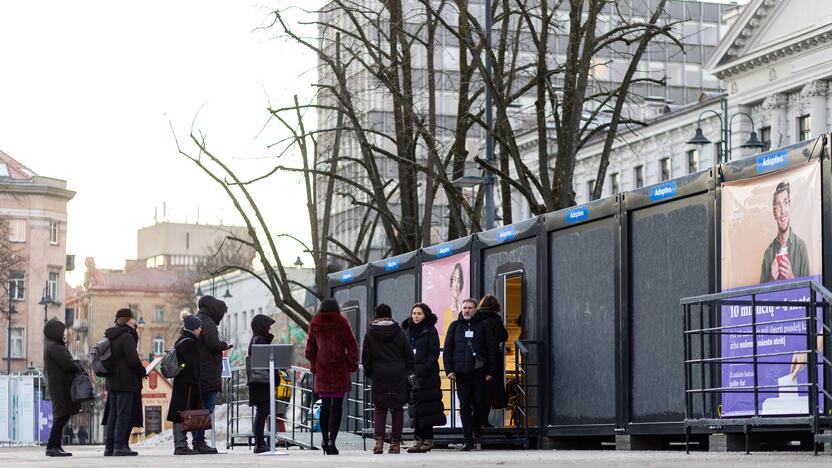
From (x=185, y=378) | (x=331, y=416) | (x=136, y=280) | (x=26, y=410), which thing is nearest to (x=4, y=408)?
(x=26, y=410)

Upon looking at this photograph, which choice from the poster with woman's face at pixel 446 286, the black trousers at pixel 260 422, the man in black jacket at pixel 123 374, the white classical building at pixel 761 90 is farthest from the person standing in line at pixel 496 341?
the white classical building at pixel 761 90

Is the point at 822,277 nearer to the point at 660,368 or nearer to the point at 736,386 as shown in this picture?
the point at 736,386

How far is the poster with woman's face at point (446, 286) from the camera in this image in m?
20.6

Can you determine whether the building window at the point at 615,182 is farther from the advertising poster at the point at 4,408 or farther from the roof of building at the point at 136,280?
the roof of building at the point at 136,280

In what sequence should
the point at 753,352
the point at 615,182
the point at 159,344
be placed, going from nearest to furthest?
the point at 753,352
the point at 615,182
the point at 159,344

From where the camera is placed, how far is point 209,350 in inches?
741

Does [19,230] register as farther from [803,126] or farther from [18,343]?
[803,126]

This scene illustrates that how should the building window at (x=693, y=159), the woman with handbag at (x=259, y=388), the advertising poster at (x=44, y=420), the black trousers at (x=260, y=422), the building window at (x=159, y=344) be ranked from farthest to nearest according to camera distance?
the building window at (x=159, y=344), the building window at (x=693, y=159), the advertising poster at (x=44, y=420), the woman with handbag at (x=259, y=388), the black trousers at (x=260, y=422)

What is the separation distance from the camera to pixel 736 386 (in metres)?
14.6

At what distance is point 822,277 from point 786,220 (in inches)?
28.2

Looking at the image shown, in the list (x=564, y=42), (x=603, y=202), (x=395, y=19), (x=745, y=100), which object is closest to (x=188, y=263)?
(x=564, y=42)

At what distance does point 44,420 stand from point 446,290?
56.6ft

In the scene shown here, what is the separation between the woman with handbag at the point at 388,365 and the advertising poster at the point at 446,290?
7.29 ft

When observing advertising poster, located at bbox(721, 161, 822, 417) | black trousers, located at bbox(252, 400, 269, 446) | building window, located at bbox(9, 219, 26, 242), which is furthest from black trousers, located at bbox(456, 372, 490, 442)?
building window, located at bbox(9, 219, 26, 242)
